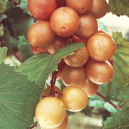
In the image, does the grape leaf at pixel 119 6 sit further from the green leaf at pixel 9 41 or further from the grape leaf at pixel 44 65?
the green leaf at pixel 9 41

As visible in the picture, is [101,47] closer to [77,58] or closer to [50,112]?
[77,58]

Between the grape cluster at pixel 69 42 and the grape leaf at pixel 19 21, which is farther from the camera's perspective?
the grape leaf at pixel 19 21

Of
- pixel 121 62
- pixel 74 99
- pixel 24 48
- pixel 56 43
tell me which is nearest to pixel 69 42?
pixel 56 43

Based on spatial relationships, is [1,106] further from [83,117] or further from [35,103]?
[83,117]

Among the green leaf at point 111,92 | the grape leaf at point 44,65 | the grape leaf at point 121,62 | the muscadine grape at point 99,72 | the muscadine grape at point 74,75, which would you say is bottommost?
the green leaf at point 111,92

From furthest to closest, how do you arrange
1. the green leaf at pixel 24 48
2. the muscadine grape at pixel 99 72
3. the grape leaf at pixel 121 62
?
1. the green leaf at pixel 24 48
2. the grape leaf at pixel 121 62
3. the muscadine grape at pixel 99 72

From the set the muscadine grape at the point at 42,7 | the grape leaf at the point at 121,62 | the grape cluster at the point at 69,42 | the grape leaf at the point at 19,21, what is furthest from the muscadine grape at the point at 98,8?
the grape leaf at the point at 19,21

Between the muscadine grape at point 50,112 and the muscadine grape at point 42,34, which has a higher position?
the muscadine grape at point 42,34
